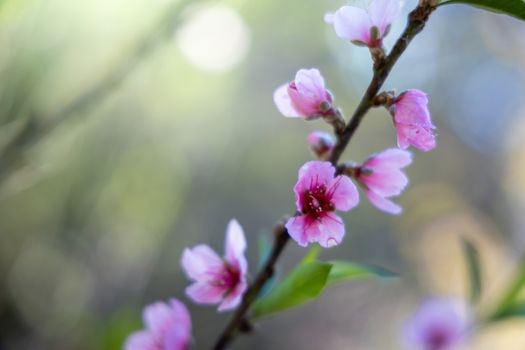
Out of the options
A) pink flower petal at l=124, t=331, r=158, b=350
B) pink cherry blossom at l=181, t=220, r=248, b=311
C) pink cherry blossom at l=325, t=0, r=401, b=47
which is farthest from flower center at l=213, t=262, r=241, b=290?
pink cherry blossom at l=325, t=0, r=401, b=47

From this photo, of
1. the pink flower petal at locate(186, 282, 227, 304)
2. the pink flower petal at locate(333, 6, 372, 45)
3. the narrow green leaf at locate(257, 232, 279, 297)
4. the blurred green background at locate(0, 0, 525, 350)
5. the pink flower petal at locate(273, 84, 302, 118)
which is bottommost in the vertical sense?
the blurred green background at locate(0, 0, 525, 350)

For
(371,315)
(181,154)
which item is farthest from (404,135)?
(371,315)

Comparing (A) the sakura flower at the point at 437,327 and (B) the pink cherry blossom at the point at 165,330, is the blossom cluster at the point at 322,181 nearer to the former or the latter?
(B) the pink cherry blossom at the point at 165,330

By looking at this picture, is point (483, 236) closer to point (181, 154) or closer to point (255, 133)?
point (255, 133)

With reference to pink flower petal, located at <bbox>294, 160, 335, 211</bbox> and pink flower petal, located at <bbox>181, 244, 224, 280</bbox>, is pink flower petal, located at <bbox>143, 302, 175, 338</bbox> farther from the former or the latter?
pink flower petal, located at <bbox>294, 160, 335, 211</bbox>

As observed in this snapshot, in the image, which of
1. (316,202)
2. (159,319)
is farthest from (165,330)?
(316,202)

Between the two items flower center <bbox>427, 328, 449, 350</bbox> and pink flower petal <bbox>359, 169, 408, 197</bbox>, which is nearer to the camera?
pink flower petal <bbox>359, 169, 408, 197</bbox>

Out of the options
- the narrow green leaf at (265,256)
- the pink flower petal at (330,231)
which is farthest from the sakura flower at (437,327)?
the pink flower petal at (330,231)
